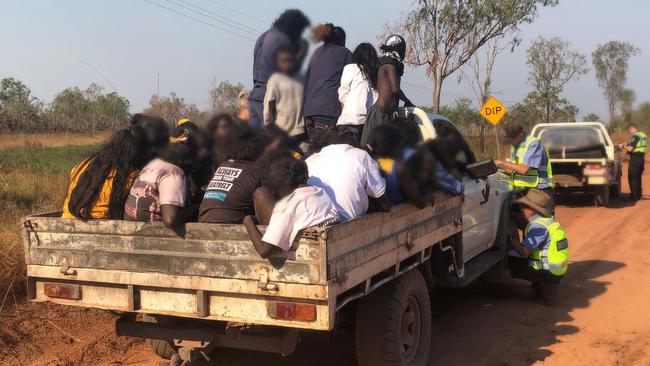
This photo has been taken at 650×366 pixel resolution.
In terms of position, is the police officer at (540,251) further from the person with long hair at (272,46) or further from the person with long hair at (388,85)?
the person with long hair at (272,46)

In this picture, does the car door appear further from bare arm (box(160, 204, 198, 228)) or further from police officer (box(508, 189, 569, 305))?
bare arm (box(160, 204, 198, 228))

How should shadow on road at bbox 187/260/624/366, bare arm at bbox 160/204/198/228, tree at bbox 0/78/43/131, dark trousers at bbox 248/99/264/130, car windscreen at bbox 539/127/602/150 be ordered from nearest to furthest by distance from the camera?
bare arm at bbox 160/204/198/228 → shadow on road at bbox 187/260/624/366 → dark trousers at bbox 248/99/264/130 → car windscreen at bbox 539/127/602/150 → tree at bbox 0/78/43/131

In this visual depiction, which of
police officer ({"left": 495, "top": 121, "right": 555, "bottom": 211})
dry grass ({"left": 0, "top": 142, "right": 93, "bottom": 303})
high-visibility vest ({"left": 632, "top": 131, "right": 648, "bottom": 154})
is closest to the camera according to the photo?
dry grass ({"left": 0, "top": 142, "right": 93, "bottom": 303})

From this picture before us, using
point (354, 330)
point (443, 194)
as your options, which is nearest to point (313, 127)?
point (443, 194)

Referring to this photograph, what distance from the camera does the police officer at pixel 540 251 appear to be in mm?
6145

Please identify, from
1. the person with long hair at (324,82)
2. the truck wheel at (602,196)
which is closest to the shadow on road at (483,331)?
the person with long hair at (324,82)

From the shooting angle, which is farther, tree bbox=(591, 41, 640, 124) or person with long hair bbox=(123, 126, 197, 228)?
tree bbox=(591, 41, 640, 124)

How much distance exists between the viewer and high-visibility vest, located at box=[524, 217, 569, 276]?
20.1ft

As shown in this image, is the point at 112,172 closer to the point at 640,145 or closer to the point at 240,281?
the point at 240,281

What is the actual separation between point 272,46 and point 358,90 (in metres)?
0.82

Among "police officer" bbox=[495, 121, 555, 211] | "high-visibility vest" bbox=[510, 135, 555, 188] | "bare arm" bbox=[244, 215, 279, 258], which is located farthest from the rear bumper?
"high-visibility vest" bbox=[510, 135, 555, 188]

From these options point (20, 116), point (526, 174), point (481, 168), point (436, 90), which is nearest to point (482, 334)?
point (481, 168)

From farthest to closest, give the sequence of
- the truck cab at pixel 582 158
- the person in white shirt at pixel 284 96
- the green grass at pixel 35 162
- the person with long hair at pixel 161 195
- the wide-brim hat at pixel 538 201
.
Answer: the truck cab at pixel 582 158 < the green grass at pixel 35 162 < the wide-brim hat at pixel 538 201 < the person in white shirt at pixel 284 96 < the person with long hair at pixel 161 195

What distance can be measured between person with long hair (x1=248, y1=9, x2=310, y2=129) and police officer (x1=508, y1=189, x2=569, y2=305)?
9.62ft
